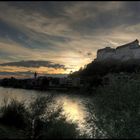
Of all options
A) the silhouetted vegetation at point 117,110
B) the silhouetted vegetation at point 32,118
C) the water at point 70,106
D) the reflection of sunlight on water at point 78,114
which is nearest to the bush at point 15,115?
the silhouetted vegetation at point 32,118

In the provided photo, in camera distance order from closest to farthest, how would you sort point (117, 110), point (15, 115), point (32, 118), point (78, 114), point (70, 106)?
1. point (117, 110)
2. point (32, 118)
3. point (15, 115)
4. point (78, 114)
5. point (70, 106)

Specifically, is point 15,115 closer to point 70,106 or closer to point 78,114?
point 78,114

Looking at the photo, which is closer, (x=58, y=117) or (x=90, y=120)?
(x=90, y=120)

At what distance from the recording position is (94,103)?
20.1 m

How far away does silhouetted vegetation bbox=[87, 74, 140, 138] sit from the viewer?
17.2 m

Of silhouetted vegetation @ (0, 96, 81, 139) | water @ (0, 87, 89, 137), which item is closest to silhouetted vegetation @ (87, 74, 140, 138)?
water @ (0, 87, 89, 137)

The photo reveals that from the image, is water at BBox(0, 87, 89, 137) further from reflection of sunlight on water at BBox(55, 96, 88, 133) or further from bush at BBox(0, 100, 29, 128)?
bush at BBox(0, 100, 29, 128)

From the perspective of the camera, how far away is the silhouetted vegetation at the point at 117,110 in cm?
1720

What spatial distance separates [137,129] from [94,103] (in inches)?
164

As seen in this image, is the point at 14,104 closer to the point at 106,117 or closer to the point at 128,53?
the point at 106,117

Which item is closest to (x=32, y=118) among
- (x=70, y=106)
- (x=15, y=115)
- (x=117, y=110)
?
(x=15, y=115)

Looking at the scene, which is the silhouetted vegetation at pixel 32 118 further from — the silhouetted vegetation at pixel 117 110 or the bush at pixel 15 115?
the silhouetted vegetation at pixel 117 110

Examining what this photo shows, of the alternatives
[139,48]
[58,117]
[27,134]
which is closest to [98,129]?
[58,117]

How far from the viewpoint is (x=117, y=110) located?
19.2 meters
